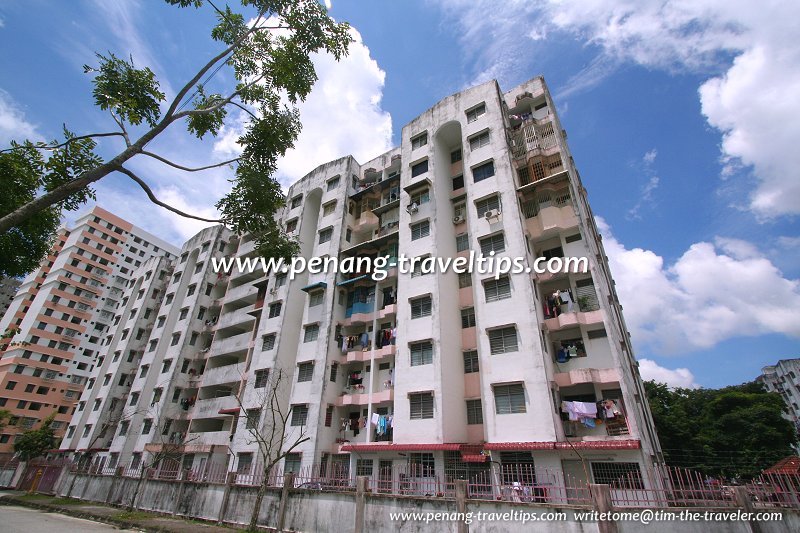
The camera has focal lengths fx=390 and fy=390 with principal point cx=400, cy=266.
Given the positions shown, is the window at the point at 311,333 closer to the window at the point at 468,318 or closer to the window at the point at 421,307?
the window at the point at 421,307

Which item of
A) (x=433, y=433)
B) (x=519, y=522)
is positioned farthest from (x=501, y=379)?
(x=519, y=522)

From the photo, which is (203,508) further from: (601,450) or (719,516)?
(719,516)

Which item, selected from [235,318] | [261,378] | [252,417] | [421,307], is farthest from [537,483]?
[235,318]

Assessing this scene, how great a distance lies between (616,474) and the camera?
16.5m

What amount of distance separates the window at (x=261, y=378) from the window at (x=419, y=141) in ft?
67.1

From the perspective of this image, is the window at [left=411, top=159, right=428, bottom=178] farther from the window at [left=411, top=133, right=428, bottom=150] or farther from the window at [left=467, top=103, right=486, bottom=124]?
the window at [left=467, top=103, right=486, bottom=124]

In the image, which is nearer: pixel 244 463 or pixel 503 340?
pixel 503 340

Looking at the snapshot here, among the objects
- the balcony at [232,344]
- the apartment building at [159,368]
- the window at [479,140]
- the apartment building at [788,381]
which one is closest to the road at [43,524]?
Answer: the apartment building at [159,368]

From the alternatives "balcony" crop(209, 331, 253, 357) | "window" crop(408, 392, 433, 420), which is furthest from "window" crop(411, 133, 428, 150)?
"balcony" crop(209, 331, 253, 357)

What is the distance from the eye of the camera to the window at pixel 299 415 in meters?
25.3

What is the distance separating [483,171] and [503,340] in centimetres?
1169

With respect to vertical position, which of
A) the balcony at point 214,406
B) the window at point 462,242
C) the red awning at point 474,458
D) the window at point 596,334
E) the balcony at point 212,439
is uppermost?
the window at point 462,242

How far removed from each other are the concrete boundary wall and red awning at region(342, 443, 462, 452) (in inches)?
238

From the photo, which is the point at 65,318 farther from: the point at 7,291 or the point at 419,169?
the point at 419,169
